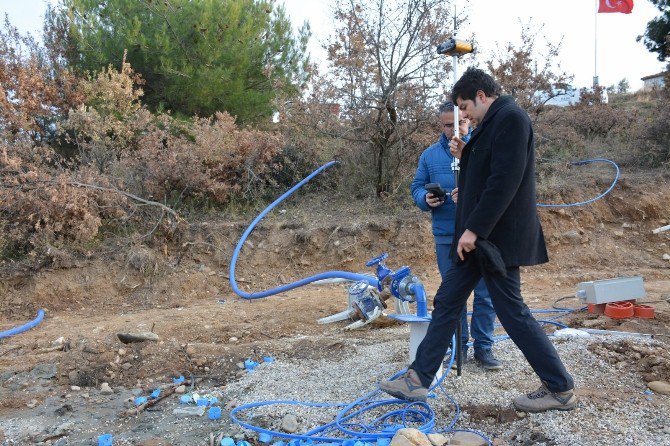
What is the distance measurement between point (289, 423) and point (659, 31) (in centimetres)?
1472

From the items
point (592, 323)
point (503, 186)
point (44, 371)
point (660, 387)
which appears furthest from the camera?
point (592, 323)

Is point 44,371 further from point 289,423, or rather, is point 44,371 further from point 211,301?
point 211,301

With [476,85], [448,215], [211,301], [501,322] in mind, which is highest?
[476,85]

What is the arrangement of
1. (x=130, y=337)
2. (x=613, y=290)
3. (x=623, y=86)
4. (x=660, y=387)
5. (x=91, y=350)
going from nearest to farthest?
(x=660, y=387)
(x=91, y=350)
(x=130, y=337)
(x=613, y=290)
(x=623, y=86)

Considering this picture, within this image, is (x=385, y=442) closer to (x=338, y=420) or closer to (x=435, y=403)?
(x=338, y=420)

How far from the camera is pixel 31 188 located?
279 inches

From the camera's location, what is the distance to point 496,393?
365cm

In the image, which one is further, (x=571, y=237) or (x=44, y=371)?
(x=571, y=237)

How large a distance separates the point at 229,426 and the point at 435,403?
4.03 feet

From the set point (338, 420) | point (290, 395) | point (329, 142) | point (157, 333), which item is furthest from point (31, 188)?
point (338, 420)

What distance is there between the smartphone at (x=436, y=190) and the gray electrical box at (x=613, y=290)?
189cm

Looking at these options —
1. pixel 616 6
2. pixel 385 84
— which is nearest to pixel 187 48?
pixel 385 84

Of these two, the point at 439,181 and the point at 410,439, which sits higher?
the point at 439,181

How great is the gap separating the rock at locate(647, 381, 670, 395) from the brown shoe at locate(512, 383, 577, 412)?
63cm
